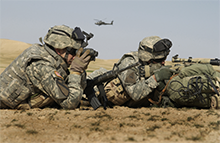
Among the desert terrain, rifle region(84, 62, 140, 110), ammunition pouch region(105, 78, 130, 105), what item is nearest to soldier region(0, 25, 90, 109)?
the desert terrain

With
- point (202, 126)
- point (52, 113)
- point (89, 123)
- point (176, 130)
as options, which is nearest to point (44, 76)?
point (52, 113)

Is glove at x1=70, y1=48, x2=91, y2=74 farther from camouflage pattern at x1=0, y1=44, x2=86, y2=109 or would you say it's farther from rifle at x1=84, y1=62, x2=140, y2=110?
rifle at x1=84, y1=62, x2=140, y2=110

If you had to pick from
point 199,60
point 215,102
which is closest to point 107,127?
point 215,102

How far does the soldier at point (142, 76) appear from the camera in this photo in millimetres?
5676

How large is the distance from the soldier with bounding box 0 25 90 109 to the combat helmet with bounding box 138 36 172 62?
5.28 ft

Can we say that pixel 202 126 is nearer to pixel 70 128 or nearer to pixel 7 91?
pixel 70 128

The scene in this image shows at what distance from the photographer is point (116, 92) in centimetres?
604

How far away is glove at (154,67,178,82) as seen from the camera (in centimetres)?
575

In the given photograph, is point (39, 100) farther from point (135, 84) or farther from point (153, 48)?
point (153, 48)

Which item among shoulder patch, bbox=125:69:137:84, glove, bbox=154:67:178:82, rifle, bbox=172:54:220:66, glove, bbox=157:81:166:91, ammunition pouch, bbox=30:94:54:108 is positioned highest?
rifle, bbox=172:54:220:66

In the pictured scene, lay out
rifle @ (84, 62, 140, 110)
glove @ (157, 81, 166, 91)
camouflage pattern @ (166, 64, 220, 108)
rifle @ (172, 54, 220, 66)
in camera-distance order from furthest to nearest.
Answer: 1. rifle @ (172, 54, 220, 66)
2. glove @ (157, 81, 166, 91)
3. rifle @ (84, 62, 140, 110)
4. camouflage pattern @ (166, 64, 220, 108)

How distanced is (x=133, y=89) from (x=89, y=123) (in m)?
1.75

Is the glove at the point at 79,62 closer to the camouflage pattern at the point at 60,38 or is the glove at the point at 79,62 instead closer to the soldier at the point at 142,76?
the camouflage pattern at the point at 60,38

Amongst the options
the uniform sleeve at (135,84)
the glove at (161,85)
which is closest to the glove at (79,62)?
the uniform sleeve at (135,84)
